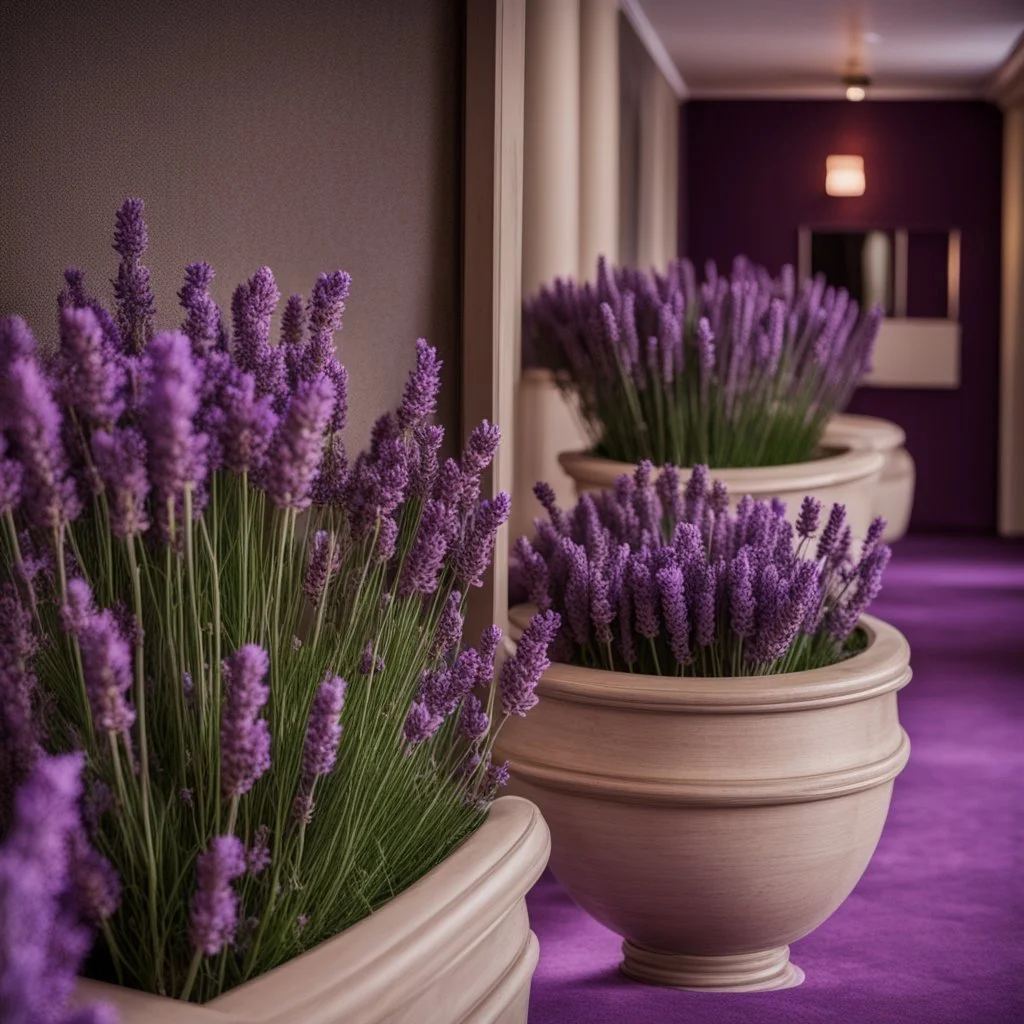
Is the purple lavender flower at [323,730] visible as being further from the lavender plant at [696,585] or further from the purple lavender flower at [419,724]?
the lavender plant at [696,585]

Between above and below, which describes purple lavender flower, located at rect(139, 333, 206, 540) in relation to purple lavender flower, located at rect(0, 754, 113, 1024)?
above

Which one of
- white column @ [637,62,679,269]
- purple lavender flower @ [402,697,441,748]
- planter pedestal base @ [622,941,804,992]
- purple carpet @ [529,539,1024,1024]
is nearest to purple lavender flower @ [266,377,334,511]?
purple lavender flower @ [402,697,441,748]

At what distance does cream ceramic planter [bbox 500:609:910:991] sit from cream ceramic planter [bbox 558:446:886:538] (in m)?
0.96

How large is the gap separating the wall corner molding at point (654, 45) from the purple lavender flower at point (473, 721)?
614cm

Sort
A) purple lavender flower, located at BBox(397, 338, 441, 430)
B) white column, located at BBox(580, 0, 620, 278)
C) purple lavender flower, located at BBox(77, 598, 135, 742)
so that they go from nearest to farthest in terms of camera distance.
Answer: purple lavender flower, located at BBox(77, 598, 135, 742) < purple lavender flower, located at BBox(397, 338, 441, 430) < white column, located at BBox(580, 0, 620, 278)

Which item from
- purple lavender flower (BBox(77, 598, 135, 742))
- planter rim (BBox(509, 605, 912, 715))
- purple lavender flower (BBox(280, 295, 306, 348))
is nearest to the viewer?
purple lavender flower (BBox(77, 598, 135, 742))

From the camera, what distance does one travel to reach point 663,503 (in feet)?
7.52

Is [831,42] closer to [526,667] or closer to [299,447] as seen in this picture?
[526,667]

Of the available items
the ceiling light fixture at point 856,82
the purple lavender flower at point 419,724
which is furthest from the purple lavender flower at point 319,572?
the ceiling light fixture at point 856,82

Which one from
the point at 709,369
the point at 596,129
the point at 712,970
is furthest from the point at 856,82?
the point at 712,970

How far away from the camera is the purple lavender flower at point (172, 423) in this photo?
0.93m

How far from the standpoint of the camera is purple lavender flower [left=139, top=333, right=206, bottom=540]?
927mm

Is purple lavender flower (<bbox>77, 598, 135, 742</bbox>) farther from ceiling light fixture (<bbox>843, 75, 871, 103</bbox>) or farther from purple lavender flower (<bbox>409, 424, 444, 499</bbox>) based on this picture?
ceiling light fixture (<bbox>843, 75, 871, 103</bbox>)

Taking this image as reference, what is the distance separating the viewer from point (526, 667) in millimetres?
1335
